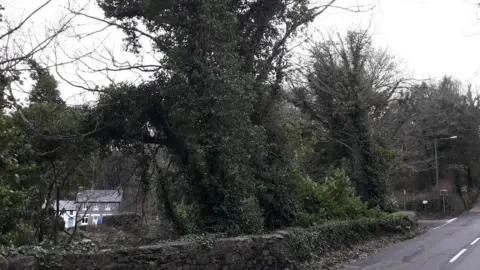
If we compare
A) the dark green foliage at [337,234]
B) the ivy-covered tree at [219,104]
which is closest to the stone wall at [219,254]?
the dark green foliage at [337,234]

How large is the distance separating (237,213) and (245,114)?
118 inches

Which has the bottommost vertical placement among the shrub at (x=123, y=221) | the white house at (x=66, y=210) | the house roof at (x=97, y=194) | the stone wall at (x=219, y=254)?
the shrub at (x=123, y=221)

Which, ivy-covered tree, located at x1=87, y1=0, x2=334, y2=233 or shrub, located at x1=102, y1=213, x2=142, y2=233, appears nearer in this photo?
ivy-covered tree, located at x1=87, y1=0, x2=334, y2=233

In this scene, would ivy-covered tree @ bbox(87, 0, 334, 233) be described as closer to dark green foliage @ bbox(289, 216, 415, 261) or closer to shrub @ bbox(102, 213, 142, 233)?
dark green foliage @ bbox(289, 216, 415, 261)

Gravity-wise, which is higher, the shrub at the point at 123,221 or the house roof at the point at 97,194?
the house roof at the point at 97,194

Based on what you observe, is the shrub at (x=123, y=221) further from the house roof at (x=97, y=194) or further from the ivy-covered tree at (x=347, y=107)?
the ivy-covered tree at (x=347, y=107)

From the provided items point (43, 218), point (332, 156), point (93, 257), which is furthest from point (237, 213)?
point (332, 156)

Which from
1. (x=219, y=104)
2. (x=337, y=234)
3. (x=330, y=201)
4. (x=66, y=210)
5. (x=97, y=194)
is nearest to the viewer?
(x=219, y=104)

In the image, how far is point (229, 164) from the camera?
13.5m

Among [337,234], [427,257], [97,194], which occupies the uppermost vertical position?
[97,194]

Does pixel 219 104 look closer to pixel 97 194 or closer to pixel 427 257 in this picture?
pixel 427 257

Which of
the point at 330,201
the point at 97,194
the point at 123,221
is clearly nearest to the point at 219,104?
the point at 330,201

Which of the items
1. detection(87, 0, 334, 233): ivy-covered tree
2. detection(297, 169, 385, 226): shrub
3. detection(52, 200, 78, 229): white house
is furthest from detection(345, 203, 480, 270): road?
detection(52, 200, 78, 229): white house

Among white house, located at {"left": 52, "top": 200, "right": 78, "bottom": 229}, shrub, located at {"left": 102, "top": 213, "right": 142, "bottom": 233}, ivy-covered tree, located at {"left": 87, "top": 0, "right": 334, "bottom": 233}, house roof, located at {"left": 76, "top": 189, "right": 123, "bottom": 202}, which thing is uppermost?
ivy-covered tree, located at {"left": 87, "top": 0, "right": 334, "bottom": 233}
